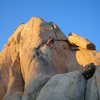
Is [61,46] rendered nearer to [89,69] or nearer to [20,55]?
[20,55]

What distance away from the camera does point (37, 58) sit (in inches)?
1048

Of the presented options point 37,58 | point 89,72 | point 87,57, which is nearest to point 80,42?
point 87,57

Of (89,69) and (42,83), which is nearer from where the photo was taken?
(89,69)

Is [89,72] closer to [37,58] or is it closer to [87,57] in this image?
[37,58]

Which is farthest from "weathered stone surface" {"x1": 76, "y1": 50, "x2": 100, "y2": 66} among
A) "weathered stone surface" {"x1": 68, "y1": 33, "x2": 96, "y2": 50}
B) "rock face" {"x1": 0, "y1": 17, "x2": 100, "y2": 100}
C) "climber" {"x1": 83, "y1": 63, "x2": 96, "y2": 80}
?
"climber" {"x1": 83, "y1": 63, "x2": 96, "y2": 80}

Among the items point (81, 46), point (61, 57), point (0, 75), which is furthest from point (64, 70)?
point (0, 75)

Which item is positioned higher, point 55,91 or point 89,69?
point 89,69

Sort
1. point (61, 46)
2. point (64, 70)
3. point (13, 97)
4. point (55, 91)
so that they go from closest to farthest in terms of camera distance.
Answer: point (55, 91) → point (13, 97) → point (64, 70) → point (61, 46)

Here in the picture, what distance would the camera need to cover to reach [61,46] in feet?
96.9

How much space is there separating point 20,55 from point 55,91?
9.38 meters

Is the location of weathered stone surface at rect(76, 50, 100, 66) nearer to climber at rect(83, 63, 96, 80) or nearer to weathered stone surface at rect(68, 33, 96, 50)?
weathered stone surface at rect(68, 33, 96, 50)

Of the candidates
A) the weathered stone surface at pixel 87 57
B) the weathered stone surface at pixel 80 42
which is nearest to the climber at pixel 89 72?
the weathered stone surface at pixel 87 57

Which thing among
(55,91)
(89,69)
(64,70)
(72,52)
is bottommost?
(55,91)

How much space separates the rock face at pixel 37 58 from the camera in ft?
81.0
